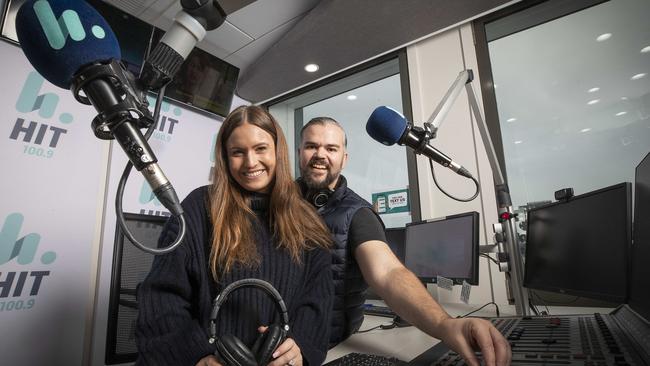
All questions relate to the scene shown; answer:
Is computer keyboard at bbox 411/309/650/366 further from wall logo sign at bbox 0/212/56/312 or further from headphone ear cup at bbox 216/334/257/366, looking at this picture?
wall logo sign at bbox 0/212/56/312

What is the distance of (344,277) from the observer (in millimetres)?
961

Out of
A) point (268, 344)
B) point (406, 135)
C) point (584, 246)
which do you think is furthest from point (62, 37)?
point (584, 246)

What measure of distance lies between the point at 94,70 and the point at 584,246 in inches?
41.7

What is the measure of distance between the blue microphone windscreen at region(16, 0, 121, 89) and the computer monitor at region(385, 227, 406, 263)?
65.7 inches

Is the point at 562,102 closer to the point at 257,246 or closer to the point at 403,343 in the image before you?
the point at 403,343

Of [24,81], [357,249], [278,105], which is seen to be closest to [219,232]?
[357,249]

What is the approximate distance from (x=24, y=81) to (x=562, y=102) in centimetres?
293

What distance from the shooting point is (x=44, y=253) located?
1769 mm

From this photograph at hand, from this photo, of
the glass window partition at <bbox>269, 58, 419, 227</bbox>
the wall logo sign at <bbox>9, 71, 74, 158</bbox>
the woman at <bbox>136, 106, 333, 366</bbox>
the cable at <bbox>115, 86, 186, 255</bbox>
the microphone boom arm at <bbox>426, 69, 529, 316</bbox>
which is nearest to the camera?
the cable at <bbox>115, 86, 186, 255</bbox>

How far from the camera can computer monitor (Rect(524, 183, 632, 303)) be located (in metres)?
0.72

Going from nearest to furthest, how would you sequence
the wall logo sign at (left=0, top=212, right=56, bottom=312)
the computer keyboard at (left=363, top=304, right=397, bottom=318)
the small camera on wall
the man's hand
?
1. the man's hand
2. the small camera on wall
3. the computer keyboard at (left=363, top=304, right=397, bottom=318)
4. the wall logo sign at (left=0, top=212, right=56, bottom=312)

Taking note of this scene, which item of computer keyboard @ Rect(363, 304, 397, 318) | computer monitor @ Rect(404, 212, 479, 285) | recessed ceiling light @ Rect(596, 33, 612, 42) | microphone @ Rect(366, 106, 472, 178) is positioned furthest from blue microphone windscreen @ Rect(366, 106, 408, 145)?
recessed ceiling light @ Rect(596, 33, 612, 42)

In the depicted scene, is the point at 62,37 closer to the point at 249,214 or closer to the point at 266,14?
the point at 249,214

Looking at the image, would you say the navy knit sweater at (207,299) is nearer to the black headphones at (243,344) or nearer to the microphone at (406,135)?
the black headphones at (243,344)
